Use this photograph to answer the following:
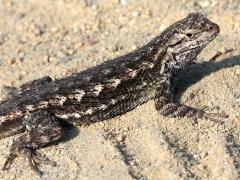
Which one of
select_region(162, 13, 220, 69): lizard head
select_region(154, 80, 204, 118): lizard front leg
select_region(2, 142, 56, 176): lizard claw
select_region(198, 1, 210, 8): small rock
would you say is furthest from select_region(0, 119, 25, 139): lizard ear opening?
select_region(198, 1, 210, 8): small rock

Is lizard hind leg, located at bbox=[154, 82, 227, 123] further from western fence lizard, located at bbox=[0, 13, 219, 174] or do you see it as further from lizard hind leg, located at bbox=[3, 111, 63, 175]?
lizard hind leg, located at bbox=[3, 111, 63, 175]

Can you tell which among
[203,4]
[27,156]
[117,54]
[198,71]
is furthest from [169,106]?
[203,4]

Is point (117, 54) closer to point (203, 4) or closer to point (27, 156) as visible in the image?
point (203, 4)

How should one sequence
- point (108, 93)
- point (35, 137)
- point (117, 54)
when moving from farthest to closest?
point (117, 54), point (108, 93), point (35, 137)

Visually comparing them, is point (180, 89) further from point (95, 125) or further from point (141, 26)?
point (141, 26)

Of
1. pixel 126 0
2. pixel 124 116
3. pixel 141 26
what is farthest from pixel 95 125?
pixel 126 0

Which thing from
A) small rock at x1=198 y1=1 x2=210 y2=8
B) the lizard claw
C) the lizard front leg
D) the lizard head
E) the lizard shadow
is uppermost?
the lizard head
